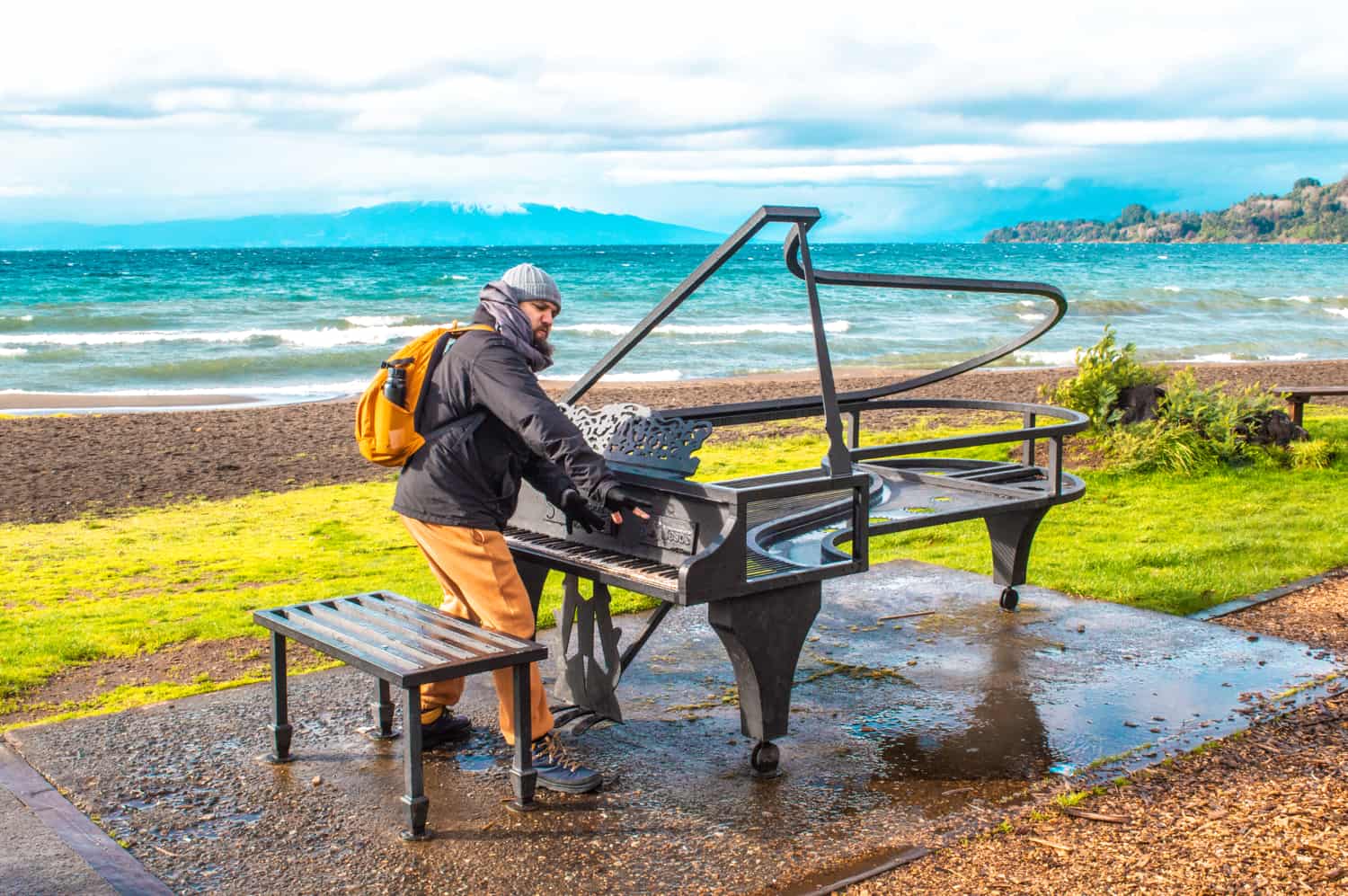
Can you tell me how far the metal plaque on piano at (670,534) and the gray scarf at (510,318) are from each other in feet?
2.19

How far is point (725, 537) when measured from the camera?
4.10 meters

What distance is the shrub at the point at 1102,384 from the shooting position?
10922 mm

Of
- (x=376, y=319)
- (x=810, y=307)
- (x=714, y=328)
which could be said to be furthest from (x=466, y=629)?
(x=376, y=319)

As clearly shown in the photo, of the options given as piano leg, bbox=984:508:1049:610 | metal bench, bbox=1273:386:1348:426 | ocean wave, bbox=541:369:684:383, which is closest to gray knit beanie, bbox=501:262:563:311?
piano leg, bbox=984:508:1049:610

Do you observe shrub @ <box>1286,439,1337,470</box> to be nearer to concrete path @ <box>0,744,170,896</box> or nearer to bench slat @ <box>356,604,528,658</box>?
bench slat @ <box>356,604,528,658</box>

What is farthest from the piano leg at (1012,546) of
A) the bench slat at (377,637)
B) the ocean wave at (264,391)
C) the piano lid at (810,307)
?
the ocean wave at (264,391)

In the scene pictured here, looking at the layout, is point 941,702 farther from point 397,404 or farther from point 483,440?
point 397,404

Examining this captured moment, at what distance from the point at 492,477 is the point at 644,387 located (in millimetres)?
15999

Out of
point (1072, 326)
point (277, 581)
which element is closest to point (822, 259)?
point (1072, 326)

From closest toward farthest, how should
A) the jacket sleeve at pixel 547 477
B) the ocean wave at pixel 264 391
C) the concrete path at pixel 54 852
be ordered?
the concrete path at pixel 54 852
the jacket sleeve at pixel 547 477
the ocean wave at pixel 264 391

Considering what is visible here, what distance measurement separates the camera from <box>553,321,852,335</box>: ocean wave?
108 ft

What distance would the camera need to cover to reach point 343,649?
4023mm

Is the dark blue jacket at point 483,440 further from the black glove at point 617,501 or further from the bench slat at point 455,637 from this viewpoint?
the bench slat at point 455,637

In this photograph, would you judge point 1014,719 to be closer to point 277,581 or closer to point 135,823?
point 135,823
